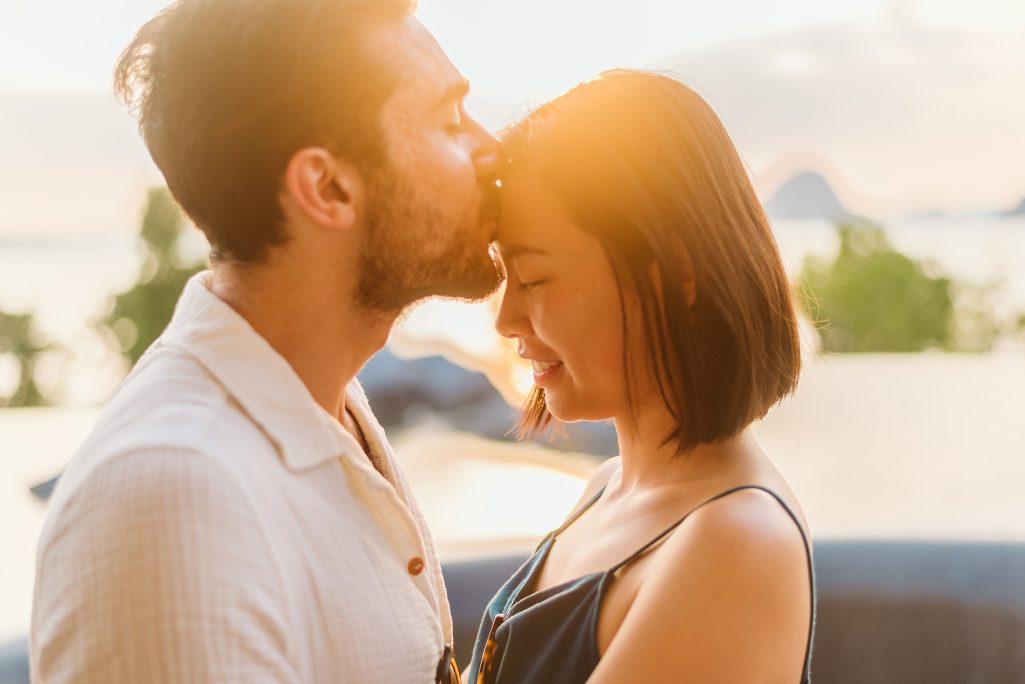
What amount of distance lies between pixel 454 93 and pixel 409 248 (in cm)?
18

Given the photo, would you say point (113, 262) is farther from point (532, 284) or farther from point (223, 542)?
point (223, 542)

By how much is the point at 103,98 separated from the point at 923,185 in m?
2.24

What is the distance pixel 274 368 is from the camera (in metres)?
0.94

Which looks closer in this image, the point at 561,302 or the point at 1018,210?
the point at 561,302

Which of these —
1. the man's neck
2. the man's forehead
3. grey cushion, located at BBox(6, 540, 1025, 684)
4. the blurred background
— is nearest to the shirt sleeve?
the man's neck

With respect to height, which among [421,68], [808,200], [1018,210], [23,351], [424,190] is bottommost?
[1018,210]

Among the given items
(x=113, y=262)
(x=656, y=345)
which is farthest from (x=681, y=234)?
(x=113, y=262)

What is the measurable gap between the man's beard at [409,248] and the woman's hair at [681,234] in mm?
97

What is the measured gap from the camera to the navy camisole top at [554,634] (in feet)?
3.32

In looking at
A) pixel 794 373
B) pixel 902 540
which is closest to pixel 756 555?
pixel 794 373

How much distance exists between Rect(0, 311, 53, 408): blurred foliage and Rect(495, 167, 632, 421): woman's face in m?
1.81

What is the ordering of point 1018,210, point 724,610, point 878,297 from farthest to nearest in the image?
point 878,297 → point 1018,210 → point 724,610

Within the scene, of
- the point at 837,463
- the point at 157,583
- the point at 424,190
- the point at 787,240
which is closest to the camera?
the point at 157,583

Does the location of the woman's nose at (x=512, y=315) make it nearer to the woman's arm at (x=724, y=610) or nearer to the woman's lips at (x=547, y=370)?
the woman's lips at (x=547, y=370)
